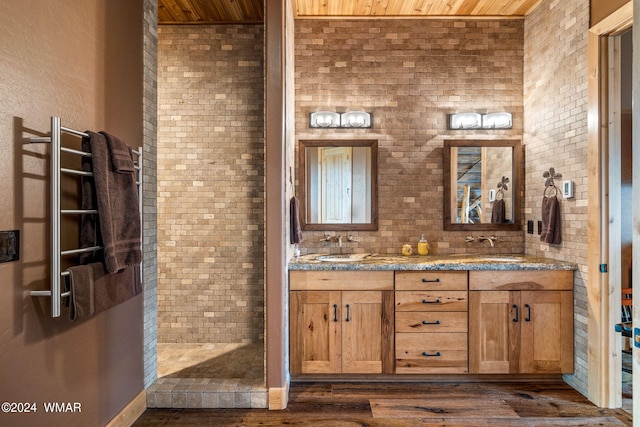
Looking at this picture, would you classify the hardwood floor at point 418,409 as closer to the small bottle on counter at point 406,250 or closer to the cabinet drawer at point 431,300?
the cabinet drawer at point 431,300

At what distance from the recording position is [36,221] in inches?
60.5

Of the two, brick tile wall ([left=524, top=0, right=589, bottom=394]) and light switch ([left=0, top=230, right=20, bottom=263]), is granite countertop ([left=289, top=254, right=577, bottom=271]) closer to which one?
brick tile wall ([left=524, top=0, right=589, bottom=394])

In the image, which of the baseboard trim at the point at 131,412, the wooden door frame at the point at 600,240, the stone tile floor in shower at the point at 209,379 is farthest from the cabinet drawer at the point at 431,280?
the baseboard trim at the point at 131,412

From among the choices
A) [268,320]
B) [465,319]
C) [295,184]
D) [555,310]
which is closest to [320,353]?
[268,320]

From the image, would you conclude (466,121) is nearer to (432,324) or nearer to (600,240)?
(600,240)

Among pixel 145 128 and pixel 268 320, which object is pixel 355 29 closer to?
pixel 145 128

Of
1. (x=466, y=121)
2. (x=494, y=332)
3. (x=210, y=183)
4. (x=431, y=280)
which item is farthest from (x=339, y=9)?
(x=494, y=332)

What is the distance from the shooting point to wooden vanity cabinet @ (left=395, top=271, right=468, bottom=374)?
279cm

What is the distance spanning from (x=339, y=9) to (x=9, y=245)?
301 centimetres

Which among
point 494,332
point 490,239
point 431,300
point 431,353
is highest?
point 490,239

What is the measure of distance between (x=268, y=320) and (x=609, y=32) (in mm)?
2908

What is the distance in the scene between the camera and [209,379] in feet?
8.79

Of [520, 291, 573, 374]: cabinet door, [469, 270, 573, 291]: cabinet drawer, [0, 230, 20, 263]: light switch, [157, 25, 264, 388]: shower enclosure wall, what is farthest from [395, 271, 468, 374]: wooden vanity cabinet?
[0, 230, 20, 263]: light switch

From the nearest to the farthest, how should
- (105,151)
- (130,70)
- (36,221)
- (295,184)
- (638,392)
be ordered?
(638,392)
(36,221)
(105,151)
(130,70)
(295,184)
